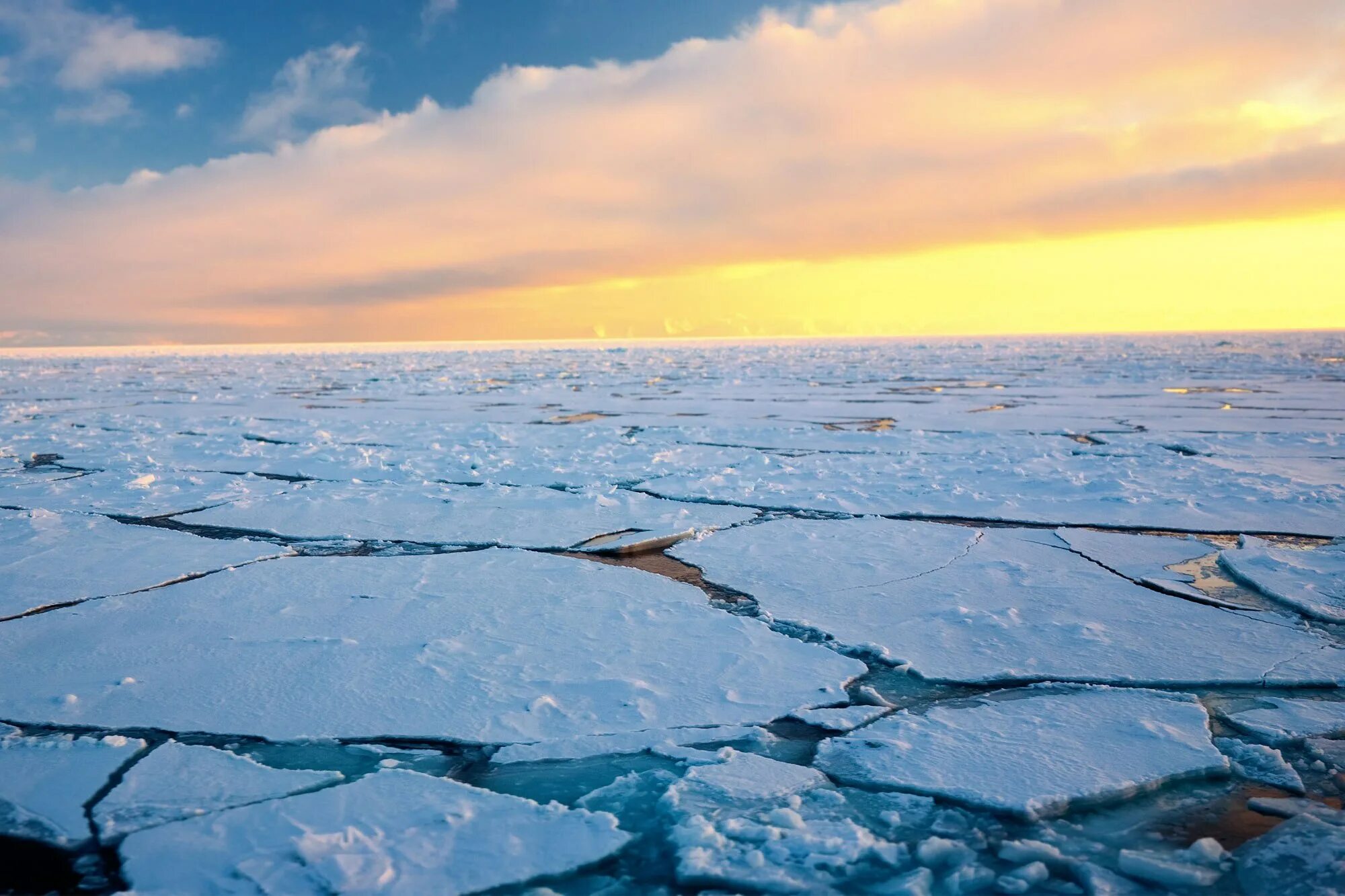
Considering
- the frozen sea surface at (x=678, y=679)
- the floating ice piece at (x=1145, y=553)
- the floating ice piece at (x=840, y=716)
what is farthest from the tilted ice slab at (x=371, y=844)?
the floating ice piece at (x=1145, y=553)

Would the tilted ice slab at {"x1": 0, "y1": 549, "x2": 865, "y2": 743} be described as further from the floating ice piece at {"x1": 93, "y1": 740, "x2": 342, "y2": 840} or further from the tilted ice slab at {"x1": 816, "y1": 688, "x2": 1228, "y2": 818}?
the tilted ice slab at {"x1": 816, "y1": 688, "x2": 1228, "y2": 818}

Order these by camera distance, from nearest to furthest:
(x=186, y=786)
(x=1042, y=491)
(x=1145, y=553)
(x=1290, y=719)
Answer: (x=186, y=786), (x=1290, y=719), (x=1145, y=553), (x=1042, y=491)

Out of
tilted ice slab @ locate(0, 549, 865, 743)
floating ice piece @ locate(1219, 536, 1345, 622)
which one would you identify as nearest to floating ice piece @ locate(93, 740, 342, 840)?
tilted ice slab @ locate(0, 549, 865, 743)

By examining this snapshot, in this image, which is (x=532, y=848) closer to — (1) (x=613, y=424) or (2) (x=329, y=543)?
(2) (x=329, y=543)

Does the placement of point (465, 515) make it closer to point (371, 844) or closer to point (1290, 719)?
point (371, 844)

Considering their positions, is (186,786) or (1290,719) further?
(1290,719)

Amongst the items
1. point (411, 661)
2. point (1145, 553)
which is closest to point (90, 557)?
point (411, 661)
